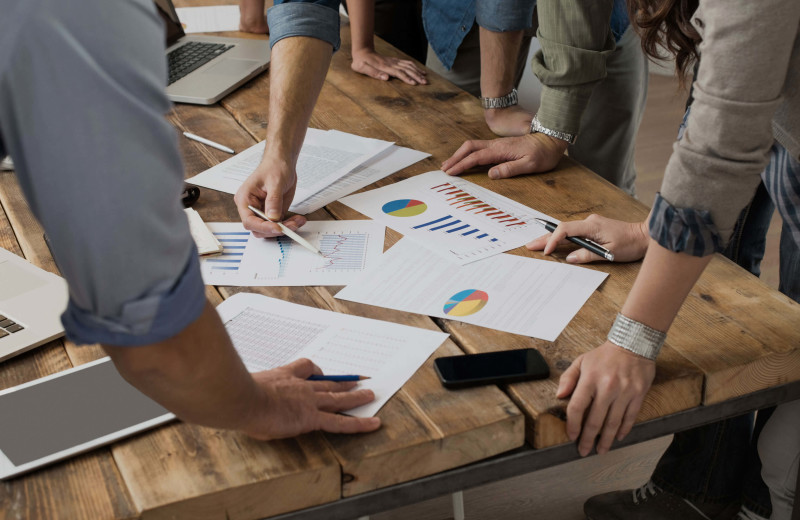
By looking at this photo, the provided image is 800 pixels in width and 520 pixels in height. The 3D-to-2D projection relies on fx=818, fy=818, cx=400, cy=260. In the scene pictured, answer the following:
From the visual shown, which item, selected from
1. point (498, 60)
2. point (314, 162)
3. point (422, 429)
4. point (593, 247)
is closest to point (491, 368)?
point (422, 429)

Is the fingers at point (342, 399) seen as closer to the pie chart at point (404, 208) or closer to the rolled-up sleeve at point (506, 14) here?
the pie chart at point (404, 208)

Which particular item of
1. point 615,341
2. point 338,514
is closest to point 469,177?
point 615,341

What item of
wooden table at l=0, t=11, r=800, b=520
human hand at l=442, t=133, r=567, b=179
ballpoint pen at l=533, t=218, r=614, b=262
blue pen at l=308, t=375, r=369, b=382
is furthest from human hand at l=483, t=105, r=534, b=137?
blue pen at l=308, t=375, r=369, b=382

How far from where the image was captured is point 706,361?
1088 millimetres

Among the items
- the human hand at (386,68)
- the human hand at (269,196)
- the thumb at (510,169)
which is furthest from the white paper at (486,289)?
the human hand at (386,68)

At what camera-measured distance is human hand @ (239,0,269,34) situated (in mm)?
2461

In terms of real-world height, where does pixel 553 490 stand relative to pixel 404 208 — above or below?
below

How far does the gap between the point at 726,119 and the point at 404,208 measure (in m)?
0.67

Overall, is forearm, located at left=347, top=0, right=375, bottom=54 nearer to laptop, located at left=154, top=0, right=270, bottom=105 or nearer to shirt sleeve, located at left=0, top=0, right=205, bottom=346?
laptop, located at left=154, top=0, right=270, bottom=105

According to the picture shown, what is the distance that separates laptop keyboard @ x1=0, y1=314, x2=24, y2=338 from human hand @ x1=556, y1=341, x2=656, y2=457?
76 cm

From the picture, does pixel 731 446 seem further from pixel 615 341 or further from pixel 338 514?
pixel 338 514

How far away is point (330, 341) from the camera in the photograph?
1134 mm

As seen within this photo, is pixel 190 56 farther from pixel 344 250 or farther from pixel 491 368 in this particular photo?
pixel 491 368

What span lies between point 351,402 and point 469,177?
74 centimetres
